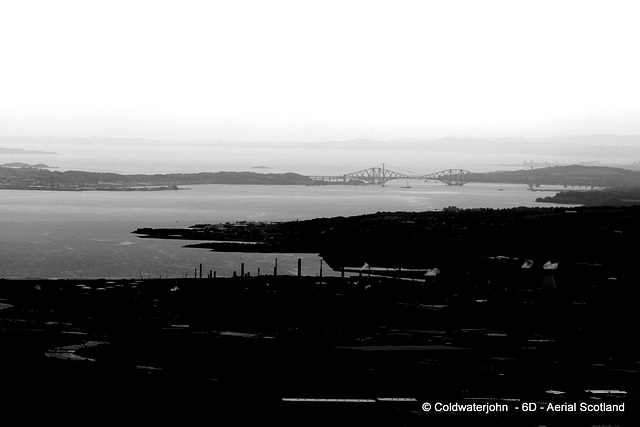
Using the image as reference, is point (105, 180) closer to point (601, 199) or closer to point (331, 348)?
point (601, 199)

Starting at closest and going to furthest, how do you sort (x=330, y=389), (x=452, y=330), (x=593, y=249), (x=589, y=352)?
1. (x=330, y=389)
2. (x=589, y=352)
3. (x=452, y=330)
4. (x=593, y=249)

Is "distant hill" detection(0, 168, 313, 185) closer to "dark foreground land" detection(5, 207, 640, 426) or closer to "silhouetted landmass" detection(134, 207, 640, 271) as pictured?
"silhouetted landmass" detection(134, 207, 640, 271)

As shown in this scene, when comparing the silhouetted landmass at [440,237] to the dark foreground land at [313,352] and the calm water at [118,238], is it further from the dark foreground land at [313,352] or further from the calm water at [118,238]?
the dark foreground land at [313,352]

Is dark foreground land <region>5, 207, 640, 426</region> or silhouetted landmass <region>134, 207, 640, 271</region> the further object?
silhouetted landmass <region>134, 207, 640, 271</region>

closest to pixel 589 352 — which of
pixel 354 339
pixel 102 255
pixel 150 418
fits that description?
pixel 354 339

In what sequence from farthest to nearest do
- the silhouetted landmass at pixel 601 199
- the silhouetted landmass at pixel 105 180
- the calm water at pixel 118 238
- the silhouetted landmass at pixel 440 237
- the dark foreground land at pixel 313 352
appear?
the silhouetted landmass at pixel 105 180 → the silhouetted landmass at pixel 601 199 → the silhouetted landmass at pixel 440 237 → the calm water at pixel 118 238 → the dark foreground land at pixel 313 352

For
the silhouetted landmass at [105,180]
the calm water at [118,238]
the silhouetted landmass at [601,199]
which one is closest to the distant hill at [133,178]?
the silhouetted landmass at [105,180]

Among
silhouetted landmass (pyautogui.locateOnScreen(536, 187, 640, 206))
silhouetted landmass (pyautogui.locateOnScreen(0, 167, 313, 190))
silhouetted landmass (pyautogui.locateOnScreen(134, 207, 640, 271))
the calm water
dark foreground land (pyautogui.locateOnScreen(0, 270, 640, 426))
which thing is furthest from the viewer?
silhouetted landmass (pyautogui.locateOnScreen(0, 167, 313, 190))

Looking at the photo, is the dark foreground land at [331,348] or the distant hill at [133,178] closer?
the dark foreground land at [331,348]

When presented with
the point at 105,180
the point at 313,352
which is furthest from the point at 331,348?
the point at 105,180

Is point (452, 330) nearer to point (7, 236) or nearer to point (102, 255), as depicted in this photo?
point (102, 255)

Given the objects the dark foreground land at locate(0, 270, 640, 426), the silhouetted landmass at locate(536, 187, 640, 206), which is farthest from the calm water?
the silhouetted landmass at locate(536, 187, 640, 206)
